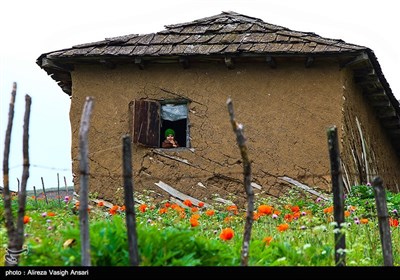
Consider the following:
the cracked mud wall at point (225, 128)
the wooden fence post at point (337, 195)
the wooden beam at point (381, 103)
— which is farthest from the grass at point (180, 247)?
the wooden beam at point (381, 103)

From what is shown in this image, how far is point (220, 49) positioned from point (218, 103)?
943 millimetres

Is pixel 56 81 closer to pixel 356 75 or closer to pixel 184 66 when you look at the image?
pixel 184 66

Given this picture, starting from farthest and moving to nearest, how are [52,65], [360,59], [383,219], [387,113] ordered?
[387,113], [52,65], [360,59], [383,219]

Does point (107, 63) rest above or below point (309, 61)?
above

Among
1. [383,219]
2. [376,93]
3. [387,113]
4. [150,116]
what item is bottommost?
[383,219]

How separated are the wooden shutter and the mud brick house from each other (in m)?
0.02

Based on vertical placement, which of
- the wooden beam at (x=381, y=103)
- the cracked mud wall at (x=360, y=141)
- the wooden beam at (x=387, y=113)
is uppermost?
the wooden beam at (x=381, y=103)

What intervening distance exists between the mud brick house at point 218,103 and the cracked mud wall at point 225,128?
0.7 inches

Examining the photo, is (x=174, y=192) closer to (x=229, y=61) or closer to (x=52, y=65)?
(x=229, y=61)

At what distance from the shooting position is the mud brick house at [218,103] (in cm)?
1269

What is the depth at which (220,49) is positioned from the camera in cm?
1280

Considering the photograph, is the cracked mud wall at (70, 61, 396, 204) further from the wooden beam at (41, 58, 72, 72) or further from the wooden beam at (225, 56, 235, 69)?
the wooden beam at (41, 58, 72, 72)

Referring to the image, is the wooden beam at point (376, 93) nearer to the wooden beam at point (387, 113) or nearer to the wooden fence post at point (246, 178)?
the wooden beam at point (387, 113)

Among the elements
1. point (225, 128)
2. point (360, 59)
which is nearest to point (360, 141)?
point (360, 59)
